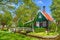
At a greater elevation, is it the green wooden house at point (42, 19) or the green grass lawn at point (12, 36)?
the green wooden house at point (42, 19)

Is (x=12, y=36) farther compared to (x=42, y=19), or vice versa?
(x=42, y=19)

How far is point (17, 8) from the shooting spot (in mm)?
7754

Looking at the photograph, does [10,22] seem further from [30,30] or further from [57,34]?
[57,34]

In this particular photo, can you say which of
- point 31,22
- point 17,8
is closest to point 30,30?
point 31,22

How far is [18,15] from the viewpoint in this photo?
791 cm

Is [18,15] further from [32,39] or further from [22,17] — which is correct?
[32,39]

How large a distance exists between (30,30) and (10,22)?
0.68 metres

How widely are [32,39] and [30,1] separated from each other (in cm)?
111

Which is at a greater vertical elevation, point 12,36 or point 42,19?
point 42,19

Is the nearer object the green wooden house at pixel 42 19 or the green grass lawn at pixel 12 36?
the green wooden house at pixel 42 19

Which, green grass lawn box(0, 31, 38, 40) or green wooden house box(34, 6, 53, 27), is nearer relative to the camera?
green wooden house box(34, 6, 53, 27)

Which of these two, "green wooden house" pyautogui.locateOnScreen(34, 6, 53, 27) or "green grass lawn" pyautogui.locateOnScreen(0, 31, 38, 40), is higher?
"green wooden house" pyautogui.locateOnScreen(34, 6, 53, 27)

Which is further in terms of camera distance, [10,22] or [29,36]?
[29,36]

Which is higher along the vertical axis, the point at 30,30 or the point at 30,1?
the point at 30,1
